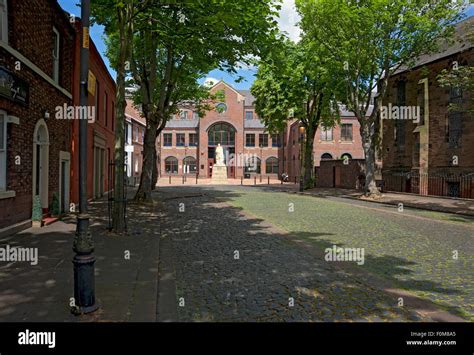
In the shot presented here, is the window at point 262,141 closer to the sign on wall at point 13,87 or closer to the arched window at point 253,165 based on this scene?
the arched window at point 253,165

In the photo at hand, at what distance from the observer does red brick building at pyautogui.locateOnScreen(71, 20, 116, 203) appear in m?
13.9

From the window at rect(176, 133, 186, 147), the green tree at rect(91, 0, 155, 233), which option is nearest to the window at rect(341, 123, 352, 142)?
the window at rect(176, 133, 186, 147)

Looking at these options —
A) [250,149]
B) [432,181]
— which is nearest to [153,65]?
[432,181]

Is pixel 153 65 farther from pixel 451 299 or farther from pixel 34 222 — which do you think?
pixel 451 299

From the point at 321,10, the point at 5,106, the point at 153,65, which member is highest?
the point at 321,10

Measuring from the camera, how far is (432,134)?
26406 mm

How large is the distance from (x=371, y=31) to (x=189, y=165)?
4829cm

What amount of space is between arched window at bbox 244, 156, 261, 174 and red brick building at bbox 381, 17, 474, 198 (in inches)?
1216

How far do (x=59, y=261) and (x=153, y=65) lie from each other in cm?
1167

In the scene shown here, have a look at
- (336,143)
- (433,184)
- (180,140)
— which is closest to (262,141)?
(336,143)

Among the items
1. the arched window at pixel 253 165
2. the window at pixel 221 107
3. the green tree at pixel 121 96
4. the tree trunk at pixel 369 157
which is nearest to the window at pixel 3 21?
the green tree at pixel 121 96

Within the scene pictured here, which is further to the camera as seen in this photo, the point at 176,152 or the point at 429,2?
the point at 176,152

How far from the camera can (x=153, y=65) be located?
15.8 metres

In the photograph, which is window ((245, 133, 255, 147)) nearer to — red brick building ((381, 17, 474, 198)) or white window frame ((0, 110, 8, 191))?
red brick building ((381, 17, 474, 198))
